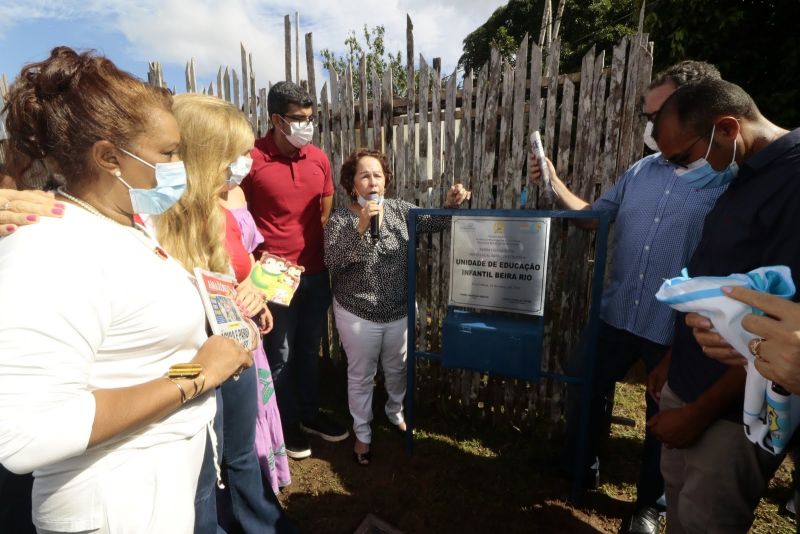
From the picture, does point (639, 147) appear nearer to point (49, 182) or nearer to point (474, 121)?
point (474, 121)

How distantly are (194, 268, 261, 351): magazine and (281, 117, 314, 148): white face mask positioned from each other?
1.61m

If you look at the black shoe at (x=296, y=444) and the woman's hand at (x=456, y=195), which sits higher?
the woman's hand at (x=456, y=195)

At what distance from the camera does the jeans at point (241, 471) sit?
6.22 ft

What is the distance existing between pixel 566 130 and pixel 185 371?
2.93 metres

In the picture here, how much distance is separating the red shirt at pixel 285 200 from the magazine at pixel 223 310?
1.35 meters

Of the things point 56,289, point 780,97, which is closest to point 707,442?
point 56,289

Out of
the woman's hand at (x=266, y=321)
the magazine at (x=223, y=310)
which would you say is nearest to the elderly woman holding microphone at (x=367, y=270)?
the woman's hand at (x=266, y=321)

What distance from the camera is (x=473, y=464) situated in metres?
3.20

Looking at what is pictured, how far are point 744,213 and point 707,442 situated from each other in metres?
0.88

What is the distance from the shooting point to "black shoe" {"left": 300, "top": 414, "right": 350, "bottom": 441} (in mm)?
3482

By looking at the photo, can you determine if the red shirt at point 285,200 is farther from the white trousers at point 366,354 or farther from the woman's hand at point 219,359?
the woman's hand at point 219,359

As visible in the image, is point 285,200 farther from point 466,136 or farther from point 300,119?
point 466,136

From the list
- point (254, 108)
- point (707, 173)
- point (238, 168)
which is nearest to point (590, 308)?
point (707, 173)

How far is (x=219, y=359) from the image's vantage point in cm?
137
